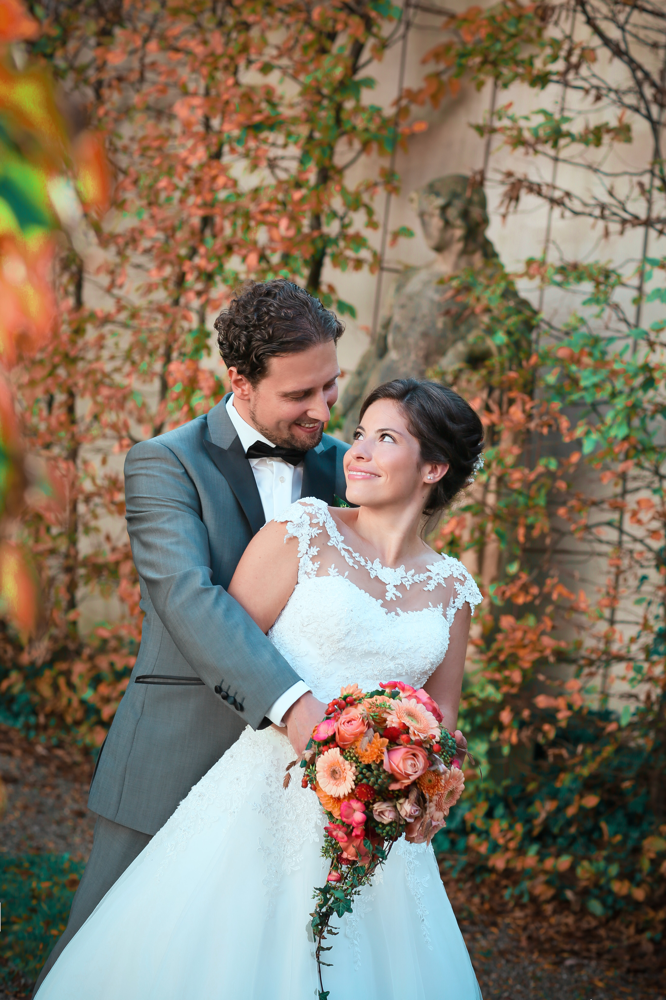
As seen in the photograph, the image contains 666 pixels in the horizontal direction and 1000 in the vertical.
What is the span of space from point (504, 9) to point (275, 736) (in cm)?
414

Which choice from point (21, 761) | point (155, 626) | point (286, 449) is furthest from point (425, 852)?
point (21, 761)

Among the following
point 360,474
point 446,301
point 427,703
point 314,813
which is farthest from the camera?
point 446,301

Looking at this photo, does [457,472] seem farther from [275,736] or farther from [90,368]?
[90,368]

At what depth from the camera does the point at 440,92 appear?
541 cm

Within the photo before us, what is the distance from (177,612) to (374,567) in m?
0.57

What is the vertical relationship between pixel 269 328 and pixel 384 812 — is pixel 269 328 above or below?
above

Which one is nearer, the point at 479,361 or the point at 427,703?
the point at 427,703

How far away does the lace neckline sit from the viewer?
2.33 m

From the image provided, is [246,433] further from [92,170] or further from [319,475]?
[92,170]

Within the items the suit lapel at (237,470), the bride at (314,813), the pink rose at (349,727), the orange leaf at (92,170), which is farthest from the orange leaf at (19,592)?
the suit lapel at (237,470)

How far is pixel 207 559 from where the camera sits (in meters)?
2.22

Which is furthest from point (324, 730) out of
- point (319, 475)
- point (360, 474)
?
point (319, 475)

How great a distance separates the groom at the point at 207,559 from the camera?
6.61ft

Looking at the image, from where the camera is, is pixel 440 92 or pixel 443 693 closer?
pixel 443 693
